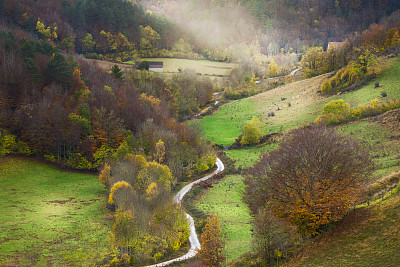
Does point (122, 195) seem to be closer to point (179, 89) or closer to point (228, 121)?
point (228, 121)

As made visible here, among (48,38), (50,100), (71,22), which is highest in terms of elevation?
(71,22)

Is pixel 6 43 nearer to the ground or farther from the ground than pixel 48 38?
nearer to the ground

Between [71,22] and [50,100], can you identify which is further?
[71,22]

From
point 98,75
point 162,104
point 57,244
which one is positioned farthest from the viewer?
point 162,104

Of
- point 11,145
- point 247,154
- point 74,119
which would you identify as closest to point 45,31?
point 74,119

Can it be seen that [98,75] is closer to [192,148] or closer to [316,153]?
[192,148]

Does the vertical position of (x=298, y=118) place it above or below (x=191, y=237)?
above

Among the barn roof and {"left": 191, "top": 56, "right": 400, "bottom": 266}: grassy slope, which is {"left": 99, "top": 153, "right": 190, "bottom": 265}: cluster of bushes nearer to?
{"left": 191, "top": 56, "right": 400, "bottom": 266}: grassy slope

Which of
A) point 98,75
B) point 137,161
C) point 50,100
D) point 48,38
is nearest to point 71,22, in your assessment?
point 48,38
